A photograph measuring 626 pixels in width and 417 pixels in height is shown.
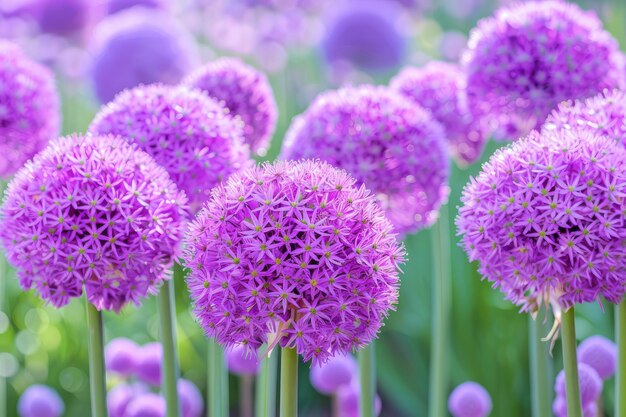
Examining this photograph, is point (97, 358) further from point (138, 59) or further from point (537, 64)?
point (138, 59)

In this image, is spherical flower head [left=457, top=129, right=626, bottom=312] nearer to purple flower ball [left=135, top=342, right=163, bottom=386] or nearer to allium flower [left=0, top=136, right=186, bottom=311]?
allium flower [left=0, top=136, right=186, bottom=311]

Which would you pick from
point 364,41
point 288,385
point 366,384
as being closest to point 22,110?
point 366,384

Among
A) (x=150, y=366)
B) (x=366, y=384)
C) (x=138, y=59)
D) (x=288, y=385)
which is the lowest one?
(x=288, y=385)

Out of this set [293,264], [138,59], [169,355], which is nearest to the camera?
[293,264]

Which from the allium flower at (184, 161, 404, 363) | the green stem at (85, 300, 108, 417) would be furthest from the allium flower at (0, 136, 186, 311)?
the allium flower at (184, 161, 404, 363)

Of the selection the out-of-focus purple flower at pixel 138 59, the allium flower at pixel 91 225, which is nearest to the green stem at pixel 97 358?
the allium flower at pixel 91 225

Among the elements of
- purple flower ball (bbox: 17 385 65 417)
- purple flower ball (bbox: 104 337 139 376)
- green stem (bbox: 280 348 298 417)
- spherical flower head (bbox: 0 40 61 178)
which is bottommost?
green stem (bbox: 280 348 298 417)

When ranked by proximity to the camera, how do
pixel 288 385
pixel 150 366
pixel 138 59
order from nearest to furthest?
1. pixel 288 385
2. pixel 150 366
3. pixel 138 59
